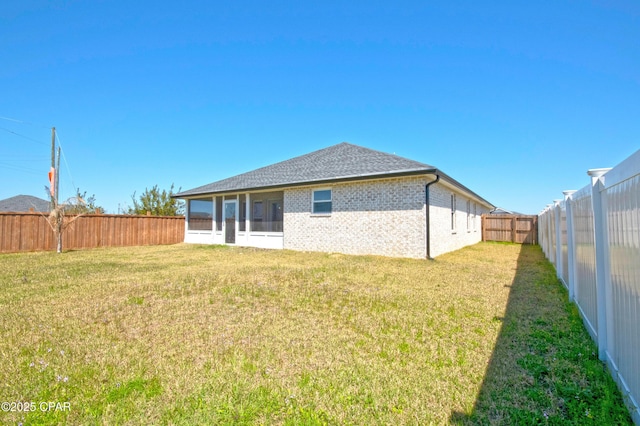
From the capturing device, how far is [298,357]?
2812mm

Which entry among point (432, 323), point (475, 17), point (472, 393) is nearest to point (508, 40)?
point (475, 17)

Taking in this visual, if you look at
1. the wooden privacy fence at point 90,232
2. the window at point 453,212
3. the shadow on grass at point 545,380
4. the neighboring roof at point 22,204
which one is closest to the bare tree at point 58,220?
the wooden privacy fence at point 90,232

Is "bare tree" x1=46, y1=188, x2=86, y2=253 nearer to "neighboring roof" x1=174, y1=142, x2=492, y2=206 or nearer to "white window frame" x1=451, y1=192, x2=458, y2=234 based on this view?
"neighboring roof" x1=174, y1=142, x2=492, y2=206

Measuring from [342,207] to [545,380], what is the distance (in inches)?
369

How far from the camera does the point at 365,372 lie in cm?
252

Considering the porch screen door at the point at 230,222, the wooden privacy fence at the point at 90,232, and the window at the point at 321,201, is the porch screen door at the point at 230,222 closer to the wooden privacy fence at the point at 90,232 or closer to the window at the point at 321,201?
the wooden privacy fence at the point at 90,232

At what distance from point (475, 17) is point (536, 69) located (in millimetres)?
2965

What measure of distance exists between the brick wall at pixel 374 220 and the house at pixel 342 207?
3cm

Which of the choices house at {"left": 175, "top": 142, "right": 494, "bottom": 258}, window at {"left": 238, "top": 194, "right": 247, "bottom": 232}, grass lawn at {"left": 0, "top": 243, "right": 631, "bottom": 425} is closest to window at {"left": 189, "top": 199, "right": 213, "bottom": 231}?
house at {"left": 175, "top": 142, "right": 494, "bottom": 258}

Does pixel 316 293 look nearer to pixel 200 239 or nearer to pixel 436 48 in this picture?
pixel 436 48

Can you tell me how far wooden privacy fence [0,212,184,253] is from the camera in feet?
41.2

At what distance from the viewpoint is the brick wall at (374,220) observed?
10.1 meters

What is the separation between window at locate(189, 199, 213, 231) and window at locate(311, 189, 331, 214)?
7523mm

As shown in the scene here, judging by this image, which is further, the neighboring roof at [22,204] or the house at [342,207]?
the neighboring roof at [22,204]
